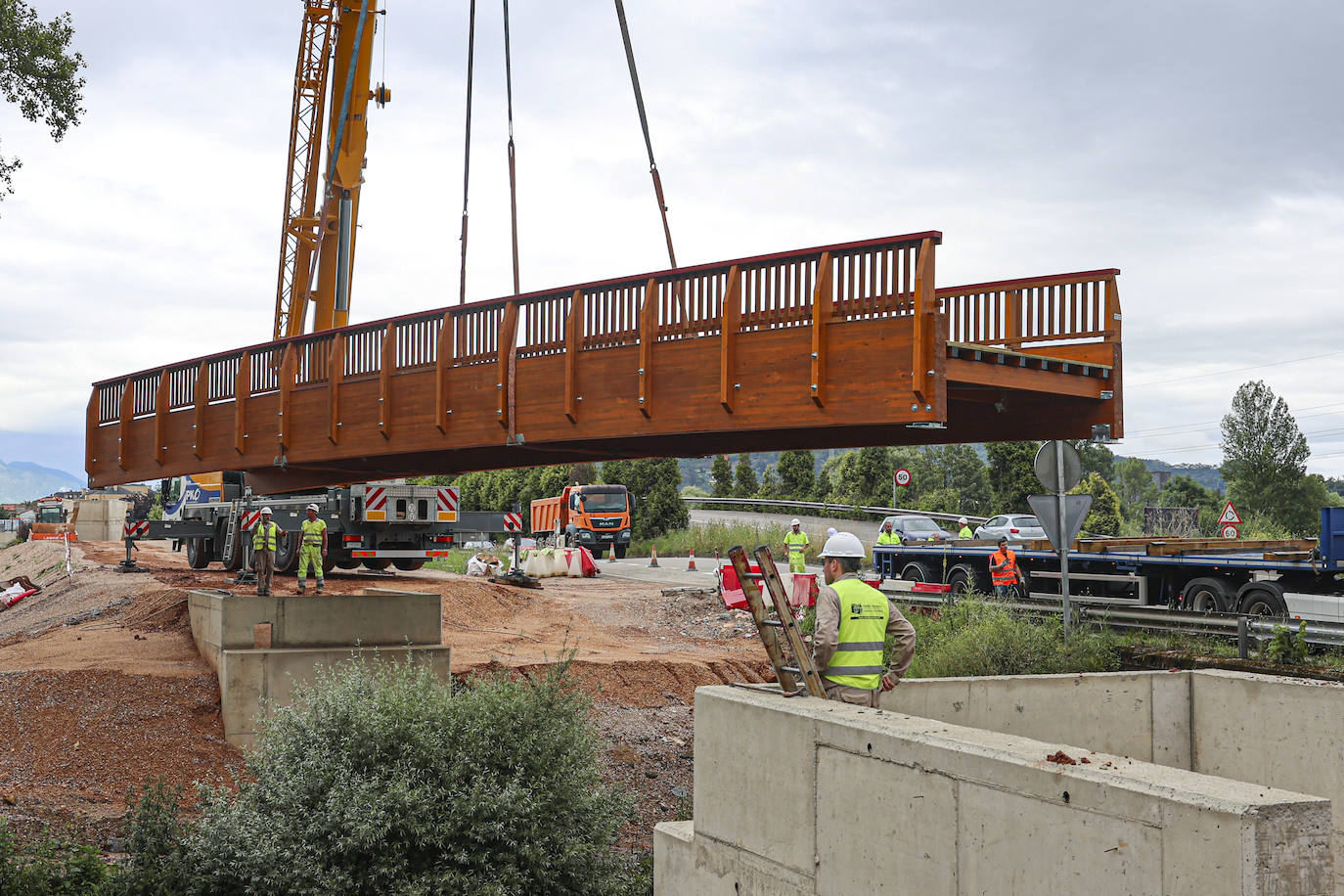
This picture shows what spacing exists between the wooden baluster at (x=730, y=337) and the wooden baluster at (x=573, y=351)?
5.01ft

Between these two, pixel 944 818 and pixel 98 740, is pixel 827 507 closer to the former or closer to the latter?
pixel 98 740

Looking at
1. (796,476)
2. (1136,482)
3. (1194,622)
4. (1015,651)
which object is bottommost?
(1015,651)

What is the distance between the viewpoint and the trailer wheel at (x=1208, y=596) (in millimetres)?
15828

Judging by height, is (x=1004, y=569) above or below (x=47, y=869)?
above

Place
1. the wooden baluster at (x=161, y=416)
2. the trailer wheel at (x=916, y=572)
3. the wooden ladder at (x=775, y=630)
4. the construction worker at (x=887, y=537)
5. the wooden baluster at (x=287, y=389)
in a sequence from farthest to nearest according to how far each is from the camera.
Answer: the construction worker at (x=887, y=537) → the trailer wheel at (x=916, y=572) → the wooden baluster at (x=161, y=416) → the wooden baluster at (x=287, y=389) → the wooden ladder at (x=775, y=630)

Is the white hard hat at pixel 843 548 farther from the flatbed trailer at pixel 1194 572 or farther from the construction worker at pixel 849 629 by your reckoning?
the flatbed trailer at pixel 1194 572

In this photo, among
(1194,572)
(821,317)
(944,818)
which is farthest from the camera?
(1194,572)

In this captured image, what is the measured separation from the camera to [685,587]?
85.8ft

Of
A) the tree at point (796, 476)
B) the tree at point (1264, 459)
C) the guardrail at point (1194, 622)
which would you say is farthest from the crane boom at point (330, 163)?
the tree at point (1264, 459)

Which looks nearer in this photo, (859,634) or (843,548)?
(859,634)

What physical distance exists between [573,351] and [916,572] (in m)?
14.6

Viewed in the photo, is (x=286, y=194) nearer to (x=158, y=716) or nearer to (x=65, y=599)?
(x=65, y=599)

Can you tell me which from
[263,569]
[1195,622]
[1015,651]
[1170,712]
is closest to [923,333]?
[1170,712]

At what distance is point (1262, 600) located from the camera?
1534 centimetres
